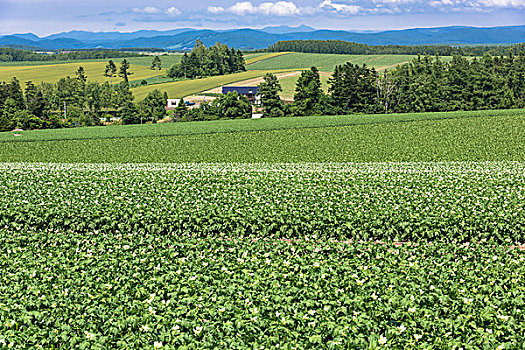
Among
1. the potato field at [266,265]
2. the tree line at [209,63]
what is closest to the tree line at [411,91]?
the potato field at [266,265]

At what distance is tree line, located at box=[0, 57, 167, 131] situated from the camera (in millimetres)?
75688

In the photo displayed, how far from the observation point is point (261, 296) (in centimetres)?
899

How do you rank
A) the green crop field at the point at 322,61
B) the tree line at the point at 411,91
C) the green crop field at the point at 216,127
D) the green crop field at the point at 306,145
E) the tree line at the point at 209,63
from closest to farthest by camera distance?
the green crop field at the point at 306,145 < the green crop field at the point at 216,127 < the tree line at the point at 411,91 < the green crop field at the point at 322,61 < the tree line at the point at 209,63

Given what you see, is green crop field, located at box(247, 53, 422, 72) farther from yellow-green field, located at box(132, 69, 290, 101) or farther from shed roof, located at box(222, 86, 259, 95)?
shed roof, located at box(222, 86, 259, 95)

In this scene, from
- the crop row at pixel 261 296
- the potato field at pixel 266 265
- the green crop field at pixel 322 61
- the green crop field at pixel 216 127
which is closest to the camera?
the crop row at pixel 261 296

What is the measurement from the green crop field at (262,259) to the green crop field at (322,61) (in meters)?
121

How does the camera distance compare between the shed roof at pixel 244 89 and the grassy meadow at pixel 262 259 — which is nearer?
the grassy meadow at pixel 262 259

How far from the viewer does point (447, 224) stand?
14078mm

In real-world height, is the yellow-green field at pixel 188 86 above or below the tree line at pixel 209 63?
below

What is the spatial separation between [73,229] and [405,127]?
128 ft

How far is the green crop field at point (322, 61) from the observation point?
144 meters

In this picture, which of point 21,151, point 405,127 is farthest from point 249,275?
point 405,127

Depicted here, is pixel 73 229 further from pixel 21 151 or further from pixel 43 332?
pixel 21 151

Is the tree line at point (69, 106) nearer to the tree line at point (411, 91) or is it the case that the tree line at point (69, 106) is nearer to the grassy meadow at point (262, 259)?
the tree line at point (411, 91)
